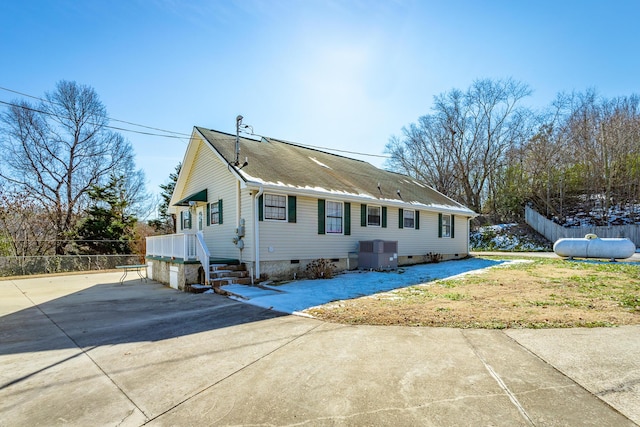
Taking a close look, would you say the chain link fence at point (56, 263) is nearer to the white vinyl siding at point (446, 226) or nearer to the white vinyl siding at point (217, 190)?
the white vinyl siding at point (217, 190)

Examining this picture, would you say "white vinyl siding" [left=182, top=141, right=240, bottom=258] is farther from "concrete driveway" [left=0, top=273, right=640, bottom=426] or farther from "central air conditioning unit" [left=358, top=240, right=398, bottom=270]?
"concrete driveway" [left=0, top=273, right=640, bottom=426]

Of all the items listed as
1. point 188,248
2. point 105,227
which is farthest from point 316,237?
point 105,227

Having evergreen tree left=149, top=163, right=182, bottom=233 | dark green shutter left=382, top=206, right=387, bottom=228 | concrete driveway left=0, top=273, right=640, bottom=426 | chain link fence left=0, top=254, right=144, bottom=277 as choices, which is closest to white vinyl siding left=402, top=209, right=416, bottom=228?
dark green shutter left=382, top=206, right=387, bottom=228

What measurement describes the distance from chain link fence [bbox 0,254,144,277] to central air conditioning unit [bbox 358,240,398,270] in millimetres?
14419

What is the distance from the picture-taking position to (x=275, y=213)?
10.6 m

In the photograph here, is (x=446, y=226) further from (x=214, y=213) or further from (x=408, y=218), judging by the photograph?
(x=214, y=213)

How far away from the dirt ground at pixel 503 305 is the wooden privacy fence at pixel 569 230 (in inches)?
636

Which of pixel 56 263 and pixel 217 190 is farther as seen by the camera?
pixel 56 263

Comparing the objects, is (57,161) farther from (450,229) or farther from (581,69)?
(581,69)

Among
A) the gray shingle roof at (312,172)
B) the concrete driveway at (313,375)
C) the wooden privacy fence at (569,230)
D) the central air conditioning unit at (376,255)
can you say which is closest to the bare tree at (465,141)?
the wooden privacy fence at (569,230)

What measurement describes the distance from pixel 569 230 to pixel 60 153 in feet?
122

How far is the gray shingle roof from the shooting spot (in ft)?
36.7

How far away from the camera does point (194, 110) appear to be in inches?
497

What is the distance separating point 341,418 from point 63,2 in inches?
Answer: 461
